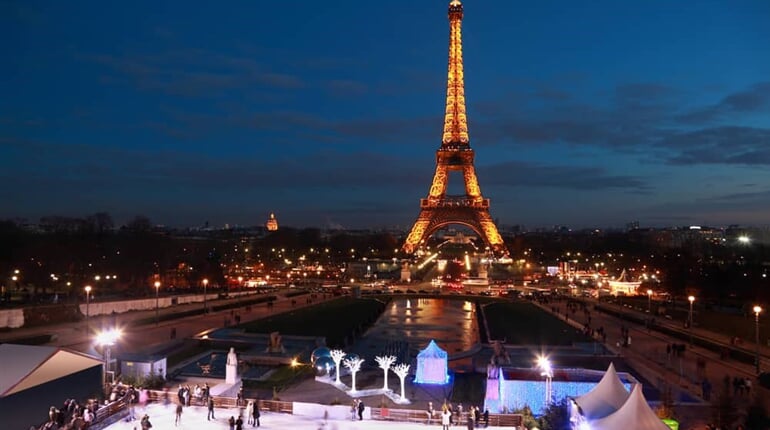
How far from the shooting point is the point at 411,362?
3134cm

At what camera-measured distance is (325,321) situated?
146 feet

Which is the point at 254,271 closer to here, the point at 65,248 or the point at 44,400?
the point at 65,248

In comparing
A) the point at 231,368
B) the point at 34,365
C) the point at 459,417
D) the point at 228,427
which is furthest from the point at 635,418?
the point at 34,365

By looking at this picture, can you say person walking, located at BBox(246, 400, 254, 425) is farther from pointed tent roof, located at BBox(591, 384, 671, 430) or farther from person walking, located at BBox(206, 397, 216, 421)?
pointed tent roof, located at BBox(591, 384, 671, 430)

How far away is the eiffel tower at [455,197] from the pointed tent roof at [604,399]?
81.5 meters

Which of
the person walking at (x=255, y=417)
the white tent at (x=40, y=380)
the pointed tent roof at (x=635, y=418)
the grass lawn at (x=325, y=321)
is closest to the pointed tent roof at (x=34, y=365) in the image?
the white tent at (x=40, y=380)

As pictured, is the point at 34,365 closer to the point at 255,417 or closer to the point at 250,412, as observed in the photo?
the point at 250,412

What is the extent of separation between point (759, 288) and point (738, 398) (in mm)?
30935

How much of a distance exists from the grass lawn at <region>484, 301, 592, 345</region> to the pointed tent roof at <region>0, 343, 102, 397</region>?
23.9 meters

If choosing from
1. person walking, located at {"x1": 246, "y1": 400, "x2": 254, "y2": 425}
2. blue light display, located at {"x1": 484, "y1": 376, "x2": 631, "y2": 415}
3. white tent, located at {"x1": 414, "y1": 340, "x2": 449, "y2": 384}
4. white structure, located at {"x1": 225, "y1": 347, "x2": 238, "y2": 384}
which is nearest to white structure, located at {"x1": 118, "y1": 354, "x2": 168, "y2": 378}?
white structure, located at {"x1": 225, "y1": 347, "x2": 238, "y2": 384}

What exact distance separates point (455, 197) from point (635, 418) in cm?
8924

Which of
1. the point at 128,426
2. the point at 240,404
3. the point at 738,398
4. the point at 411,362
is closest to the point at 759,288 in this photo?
the point at 738,398

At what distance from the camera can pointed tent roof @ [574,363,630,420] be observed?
18.2 metres

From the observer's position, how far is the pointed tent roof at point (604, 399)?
1817cm
